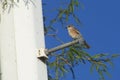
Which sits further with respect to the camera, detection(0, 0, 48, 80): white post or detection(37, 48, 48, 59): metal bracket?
detection(37, 48, 48, 59): metal bracket

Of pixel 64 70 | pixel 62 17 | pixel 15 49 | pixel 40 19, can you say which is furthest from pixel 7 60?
pixel 62 17

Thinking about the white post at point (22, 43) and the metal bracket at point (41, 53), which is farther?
the metal bracket at point (41, 53)

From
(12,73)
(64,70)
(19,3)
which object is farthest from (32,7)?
(64,70)

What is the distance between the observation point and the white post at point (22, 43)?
2021 millimetres

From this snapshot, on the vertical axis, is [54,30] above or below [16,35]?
above

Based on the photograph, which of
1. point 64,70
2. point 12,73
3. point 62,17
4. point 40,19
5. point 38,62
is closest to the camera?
point 12,73

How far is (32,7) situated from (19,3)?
0.23 ft

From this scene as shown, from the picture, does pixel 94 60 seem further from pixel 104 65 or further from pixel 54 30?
pixel 54 30

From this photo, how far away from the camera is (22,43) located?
209 centimetres

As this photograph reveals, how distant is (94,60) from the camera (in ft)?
12.0

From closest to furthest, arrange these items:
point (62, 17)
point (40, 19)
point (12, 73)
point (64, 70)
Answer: point (12, 73) < point (40, 19) < point (64, 70) < point (62, 17)

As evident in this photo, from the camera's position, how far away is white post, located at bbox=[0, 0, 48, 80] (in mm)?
2021

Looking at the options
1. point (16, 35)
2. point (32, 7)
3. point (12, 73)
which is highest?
point (32, 7)

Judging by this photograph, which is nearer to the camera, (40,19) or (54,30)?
(40,19)
